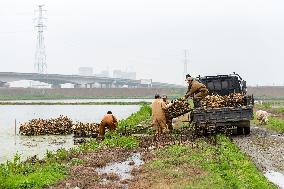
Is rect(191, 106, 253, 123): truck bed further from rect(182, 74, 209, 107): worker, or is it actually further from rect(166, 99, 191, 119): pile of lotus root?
rect(182, 74, 209, 107): worker

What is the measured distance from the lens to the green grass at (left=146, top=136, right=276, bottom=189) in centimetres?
1284

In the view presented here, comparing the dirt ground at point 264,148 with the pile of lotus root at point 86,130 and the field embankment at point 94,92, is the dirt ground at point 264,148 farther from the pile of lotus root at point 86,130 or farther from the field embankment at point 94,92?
the field embankment at point 94,92

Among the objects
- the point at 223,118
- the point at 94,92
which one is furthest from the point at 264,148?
the point at 94,92

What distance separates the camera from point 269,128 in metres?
29.6

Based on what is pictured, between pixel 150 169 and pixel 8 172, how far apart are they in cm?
393

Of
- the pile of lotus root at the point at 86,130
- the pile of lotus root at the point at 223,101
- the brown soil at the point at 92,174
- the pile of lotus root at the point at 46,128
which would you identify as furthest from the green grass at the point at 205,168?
the pile of lotus root at the point at 46,128

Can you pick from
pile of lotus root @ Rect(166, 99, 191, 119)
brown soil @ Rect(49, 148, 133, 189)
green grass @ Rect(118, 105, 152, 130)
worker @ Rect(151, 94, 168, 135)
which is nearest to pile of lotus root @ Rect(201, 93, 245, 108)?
pile of lotus root @ Rect(166, 99, 191, 119)

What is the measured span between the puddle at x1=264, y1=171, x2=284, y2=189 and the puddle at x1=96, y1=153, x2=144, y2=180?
145 inches

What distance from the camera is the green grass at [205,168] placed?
12844 millimetres

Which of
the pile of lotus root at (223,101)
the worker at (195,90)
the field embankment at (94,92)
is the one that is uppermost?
the worker at (195,90)

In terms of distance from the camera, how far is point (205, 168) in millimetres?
15164

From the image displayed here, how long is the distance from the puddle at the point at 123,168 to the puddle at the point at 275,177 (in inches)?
145

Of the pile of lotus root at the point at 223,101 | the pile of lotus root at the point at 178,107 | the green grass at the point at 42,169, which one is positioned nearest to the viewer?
the green grass at the point at 42,169

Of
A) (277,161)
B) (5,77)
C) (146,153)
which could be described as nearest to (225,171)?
(277,161)
